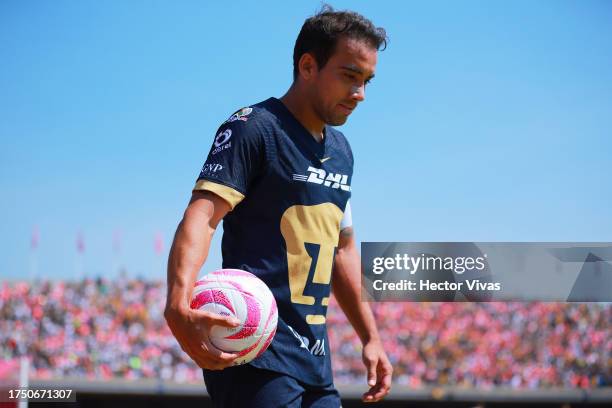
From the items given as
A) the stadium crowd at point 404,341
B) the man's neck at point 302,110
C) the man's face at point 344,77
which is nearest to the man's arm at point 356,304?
the man's neck at point 302,110

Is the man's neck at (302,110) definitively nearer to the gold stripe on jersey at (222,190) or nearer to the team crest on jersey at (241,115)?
the team crest on jersey at (241,115)

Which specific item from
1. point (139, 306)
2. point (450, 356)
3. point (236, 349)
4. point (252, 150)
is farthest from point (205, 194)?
point (139, 306)

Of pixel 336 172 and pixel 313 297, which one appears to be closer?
pixel 313 297

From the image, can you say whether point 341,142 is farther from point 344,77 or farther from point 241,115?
point 241,115

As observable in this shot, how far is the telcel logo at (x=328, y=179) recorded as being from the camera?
2.98m

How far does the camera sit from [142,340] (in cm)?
2878

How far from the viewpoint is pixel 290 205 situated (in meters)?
2.89

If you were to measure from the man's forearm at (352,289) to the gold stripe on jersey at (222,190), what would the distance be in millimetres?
884

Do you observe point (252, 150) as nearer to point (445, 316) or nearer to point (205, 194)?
point (205, 194)

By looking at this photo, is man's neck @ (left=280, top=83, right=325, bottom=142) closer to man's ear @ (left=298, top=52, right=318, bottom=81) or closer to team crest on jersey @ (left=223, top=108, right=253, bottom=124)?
man's ear @ (left=298, top=52, right=318, bottom=81)

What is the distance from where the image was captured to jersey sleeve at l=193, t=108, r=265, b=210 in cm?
268

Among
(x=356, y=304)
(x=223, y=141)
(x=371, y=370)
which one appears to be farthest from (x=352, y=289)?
(x=223, y=141)

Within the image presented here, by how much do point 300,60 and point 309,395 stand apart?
4.61ft

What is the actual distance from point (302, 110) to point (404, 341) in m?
25.2
